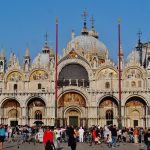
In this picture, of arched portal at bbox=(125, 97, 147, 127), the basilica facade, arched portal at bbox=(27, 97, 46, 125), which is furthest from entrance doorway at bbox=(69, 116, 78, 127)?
arched portal at bbox=(125, 97, 147, 127)

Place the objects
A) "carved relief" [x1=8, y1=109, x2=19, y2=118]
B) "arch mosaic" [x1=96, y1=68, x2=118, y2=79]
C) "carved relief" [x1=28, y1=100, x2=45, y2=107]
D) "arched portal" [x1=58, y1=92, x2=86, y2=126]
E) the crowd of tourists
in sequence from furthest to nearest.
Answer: "carved relief" [x1=8, y1=109, x2=19, y2=118] → "carved relief" [x1=28, y1=100, x2=45, y2=107] → "arch mosaic" [x1=96, y1=68, x2=118, y2=79] → "arched portal" [x1=58, y1=92, x2=86, y2=126] → the crowd of tourists

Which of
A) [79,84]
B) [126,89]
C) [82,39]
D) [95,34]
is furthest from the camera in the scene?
[95,34]

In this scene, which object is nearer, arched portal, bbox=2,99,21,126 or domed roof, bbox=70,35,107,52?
arched portal, bbox=2,99,21,126

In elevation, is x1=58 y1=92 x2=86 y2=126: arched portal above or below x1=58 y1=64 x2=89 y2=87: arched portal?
below

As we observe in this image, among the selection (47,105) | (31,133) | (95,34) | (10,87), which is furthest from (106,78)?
(95,34)

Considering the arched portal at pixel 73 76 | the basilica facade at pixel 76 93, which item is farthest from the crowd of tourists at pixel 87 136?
the arched portal at pixel 73 76

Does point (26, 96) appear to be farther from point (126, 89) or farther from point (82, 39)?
point (82, 39)

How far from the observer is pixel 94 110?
218 ft

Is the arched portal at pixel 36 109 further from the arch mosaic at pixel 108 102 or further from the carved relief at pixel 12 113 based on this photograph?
the arch mosaic at pixel 108 102

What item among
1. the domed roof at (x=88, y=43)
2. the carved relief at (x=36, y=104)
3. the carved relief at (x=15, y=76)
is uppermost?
the domed roof at (x=88, y=43)

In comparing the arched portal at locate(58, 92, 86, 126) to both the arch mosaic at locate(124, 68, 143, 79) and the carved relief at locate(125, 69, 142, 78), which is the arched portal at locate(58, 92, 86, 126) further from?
the carved relief at locate(125, 69, 142, 78)

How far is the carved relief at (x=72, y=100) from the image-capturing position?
68.2m

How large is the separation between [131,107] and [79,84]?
9.62m

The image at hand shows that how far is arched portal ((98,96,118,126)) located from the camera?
6788 centimetres
